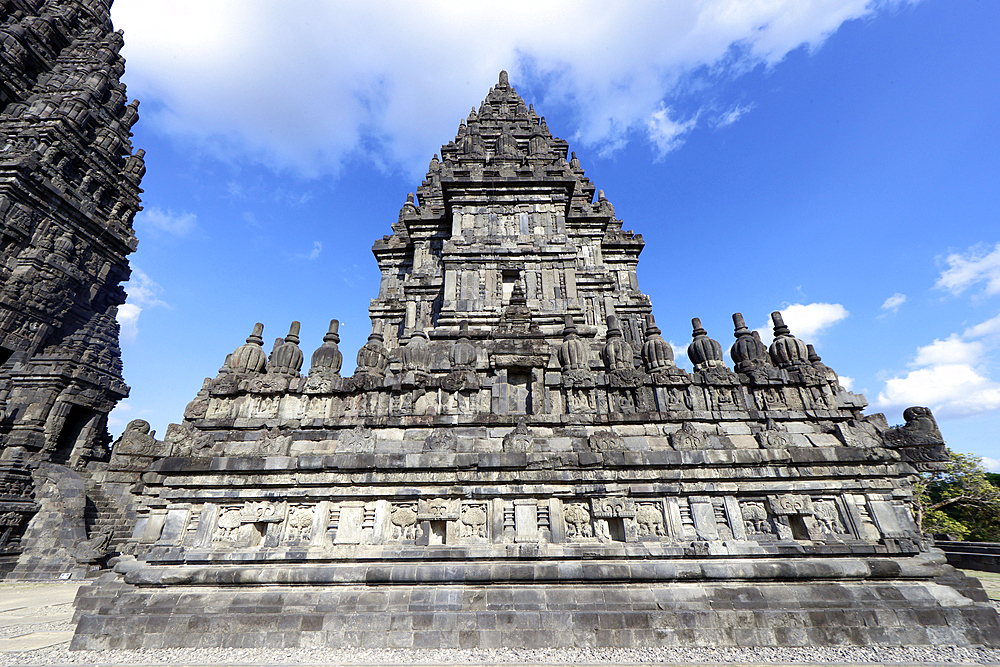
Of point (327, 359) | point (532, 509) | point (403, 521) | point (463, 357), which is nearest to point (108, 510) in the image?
point (327, 359)

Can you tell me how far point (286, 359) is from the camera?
32.9 feet

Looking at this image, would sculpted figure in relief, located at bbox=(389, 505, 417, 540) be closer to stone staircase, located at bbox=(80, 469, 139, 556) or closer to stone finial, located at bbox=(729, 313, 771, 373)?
stone finial, located at bbox=(729, 313, 771, 373)

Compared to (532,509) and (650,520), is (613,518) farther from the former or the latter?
(532,509)

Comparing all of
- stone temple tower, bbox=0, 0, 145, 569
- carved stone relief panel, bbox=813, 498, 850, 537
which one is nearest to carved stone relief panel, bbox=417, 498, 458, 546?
carved stone relief panel, bbox=813, 498, 850, 537

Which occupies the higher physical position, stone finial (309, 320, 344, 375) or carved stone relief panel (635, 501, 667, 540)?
stone finial (309, 320, 344, 375)

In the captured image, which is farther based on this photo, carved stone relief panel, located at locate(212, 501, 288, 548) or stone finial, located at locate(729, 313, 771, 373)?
stone finial, located at locate(729, 313, 771, 373)

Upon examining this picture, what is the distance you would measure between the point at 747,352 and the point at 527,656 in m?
7.87

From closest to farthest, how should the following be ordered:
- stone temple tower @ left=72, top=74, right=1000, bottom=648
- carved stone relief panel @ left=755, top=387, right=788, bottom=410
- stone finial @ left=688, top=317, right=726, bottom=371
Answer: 1. stone temple tower @ left=72, top=74, right=1000, bottom=648
2. carved stone relief panel @ left=755, top=387, right=788, bottom=410
3. stone finial @ left=688, top=317, right=726, bottom=371

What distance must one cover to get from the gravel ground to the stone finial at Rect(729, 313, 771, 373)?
515 cm

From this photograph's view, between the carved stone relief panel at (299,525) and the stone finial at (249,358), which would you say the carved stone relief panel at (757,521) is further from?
the stone finial at (249,358)

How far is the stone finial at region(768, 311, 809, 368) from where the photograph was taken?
33.0 ft

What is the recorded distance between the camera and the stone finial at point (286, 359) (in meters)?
10.0

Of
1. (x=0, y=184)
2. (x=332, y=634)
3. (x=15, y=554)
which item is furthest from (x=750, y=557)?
(x=0, y=184)

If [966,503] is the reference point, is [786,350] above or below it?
above
